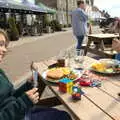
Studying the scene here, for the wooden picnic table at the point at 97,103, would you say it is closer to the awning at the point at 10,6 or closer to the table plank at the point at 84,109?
A: the table plank at the point at 84,109

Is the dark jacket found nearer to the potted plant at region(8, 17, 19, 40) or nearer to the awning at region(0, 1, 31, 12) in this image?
the awning at region(0, 1, 31, 12)

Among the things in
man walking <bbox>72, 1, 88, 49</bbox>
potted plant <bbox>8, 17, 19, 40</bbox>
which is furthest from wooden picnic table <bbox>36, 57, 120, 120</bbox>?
potted plant <bbox>8, 17, 19, 40</bbox>

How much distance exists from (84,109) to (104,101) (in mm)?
226

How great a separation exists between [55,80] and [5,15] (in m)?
21.2

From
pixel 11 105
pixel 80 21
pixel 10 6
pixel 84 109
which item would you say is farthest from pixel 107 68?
pixel 10 6

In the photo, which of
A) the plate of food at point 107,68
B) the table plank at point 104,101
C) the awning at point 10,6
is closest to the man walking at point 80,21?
the plate of food at point 107,68

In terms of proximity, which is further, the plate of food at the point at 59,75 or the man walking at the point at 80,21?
the man walking at the point at 80,21

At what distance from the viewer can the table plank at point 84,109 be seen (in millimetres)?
1852

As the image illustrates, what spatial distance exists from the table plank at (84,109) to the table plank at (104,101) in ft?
0.15

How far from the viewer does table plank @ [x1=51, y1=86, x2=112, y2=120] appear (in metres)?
1.85

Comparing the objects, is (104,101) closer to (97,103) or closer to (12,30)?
(97,103)

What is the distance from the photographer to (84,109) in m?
1.98

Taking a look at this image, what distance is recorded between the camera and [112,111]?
1.92 metres

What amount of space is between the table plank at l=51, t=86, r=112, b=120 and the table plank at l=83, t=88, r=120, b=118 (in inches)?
1.8
